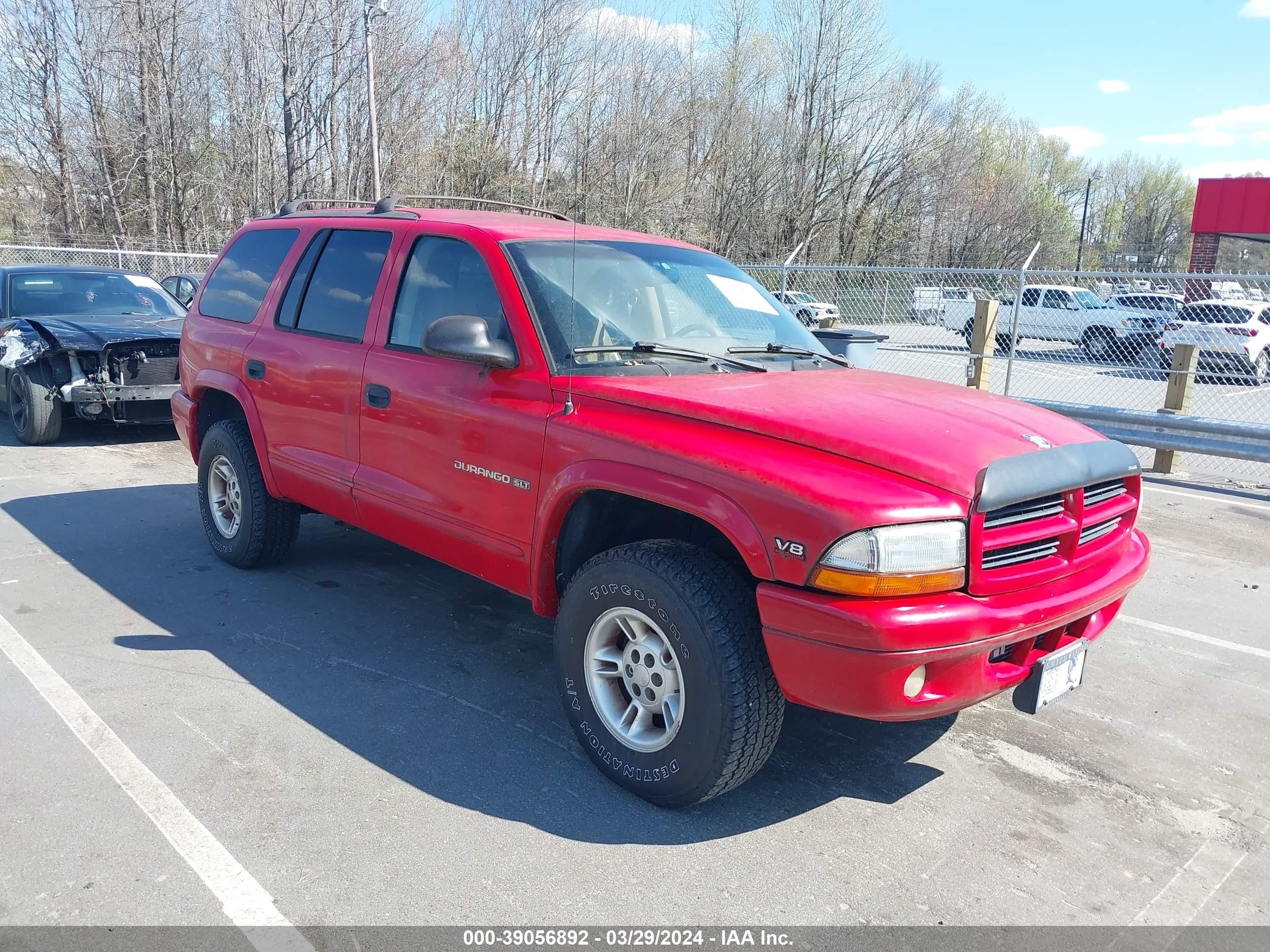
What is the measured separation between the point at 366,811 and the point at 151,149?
107ft

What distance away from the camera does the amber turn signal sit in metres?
2.65

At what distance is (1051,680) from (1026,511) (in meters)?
0.57

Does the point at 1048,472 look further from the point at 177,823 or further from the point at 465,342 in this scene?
the point at 177,823

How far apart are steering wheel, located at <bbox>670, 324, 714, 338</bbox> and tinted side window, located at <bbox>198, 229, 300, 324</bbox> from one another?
7.66 feet

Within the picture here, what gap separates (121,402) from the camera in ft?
28.1

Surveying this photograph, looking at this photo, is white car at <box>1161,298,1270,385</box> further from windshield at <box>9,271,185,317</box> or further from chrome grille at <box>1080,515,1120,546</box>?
windshield at <box>9,271,185,317</box>

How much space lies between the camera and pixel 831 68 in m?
39.5

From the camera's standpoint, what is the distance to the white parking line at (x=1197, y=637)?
4.77m

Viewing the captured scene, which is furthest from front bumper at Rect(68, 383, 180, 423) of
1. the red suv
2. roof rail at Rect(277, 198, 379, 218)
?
the red suv

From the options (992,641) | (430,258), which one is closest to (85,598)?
(430,258)

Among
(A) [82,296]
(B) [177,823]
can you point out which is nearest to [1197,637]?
(B) [177,823]

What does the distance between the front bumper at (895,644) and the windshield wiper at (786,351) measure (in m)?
1.42

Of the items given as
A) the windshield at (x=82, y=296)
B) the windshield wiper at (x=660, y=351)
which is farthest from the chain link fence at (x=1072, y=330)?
the windshield at (x=82, y=296)

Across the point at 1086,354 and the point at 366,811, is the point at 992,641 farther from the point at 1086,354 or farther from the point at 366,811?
the point at 1086,354
